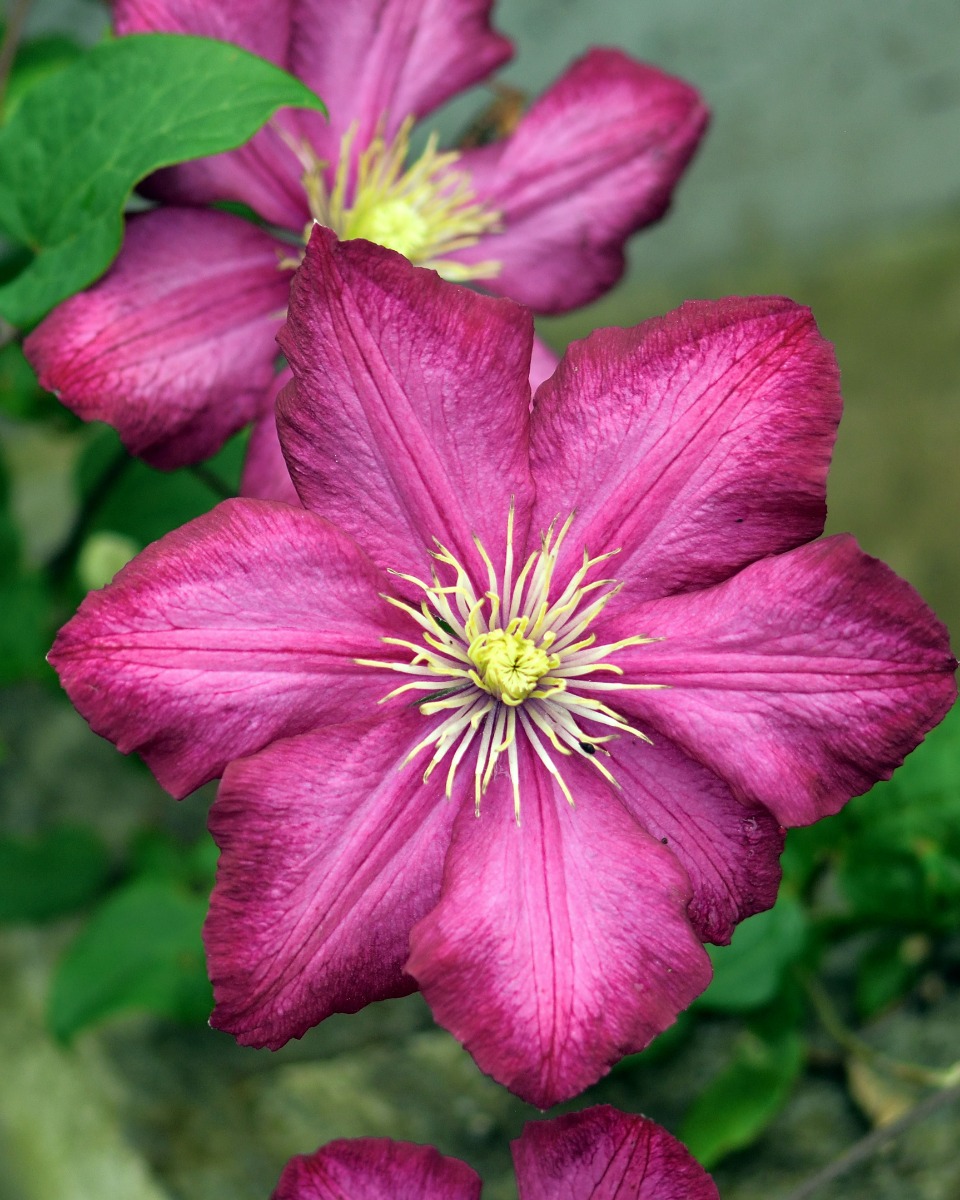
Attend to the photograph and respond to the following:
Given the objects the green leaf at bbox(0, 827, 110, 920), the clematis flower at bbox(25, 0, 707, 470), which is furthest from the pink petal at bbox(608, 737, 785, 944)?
the green leaf at bbox(0, 827, 110, 920)

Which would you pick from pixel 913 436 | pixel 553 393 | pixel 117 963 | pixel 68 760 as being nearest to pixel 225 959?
pixel 553 393

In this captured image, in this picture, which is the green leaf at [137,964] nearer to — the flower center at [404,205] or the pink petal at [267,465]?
the pink petal at [267,465]

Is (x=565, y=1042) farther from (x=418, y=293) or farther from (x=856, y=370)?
(x=856, y=370)

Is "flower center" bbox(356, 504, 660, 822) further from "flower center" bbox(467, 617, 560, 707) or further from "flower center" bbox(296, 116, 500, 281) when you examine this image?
"flower center" bbox(296, 116, 500, 281)

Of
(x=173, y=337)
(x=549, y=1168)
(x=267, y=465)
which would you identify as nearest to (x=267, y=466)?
(x=267, y=465)

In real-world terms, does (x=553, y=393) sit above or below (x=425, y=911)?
above

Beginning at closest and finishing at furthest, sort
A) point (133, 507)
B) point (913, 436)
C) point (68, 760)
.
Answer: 1. point (133, 507)
2. point (68, 760)
3. point (913, 436)
